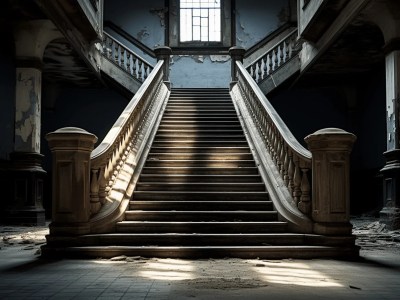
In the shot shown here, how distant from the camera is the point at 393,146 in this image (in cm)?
1038

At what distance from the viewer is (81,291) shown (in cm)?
416

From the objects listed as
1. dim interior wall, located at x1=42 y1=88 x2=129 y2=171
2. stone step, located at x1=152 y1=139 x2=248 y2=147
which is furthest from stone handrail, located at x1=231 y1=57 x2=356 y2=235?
dim interior wall, located at x1=42 y1=88 x2=129 y2=171

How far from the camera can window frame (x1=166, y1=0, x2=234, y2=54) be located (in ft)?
64.5

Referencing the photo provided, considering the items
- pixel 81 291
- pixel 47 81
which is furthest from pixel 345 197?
pixel 47 81

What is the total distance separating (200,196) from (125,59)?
9586 mm

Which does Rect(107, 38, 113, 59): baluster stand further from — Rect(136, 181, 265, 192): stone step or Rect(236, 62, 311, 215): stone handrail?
Rect(136, 181, 265, 192): stone step

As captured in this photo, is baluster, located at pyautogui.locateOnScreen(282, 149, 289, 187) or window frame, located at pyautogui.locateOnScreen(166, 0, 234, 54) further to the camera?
window frame, located at pyautogui.locateOnScreen(166, 0, 234, 54)

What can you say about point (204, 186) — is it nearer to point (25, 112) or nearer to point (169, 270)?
point (169, 270)

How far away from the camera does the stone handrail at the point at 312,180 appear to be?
634cm

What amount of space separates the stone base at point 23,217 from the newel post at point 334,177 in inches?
273

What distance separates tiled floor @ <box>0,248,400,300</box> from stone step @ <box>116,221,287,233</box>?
3.50 feet

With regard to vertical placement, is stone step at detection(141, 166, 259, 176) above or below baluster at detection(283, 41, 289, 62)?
below

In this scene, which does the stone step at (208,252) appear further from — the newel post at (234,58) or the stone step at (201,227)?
the newel post at (234,58)

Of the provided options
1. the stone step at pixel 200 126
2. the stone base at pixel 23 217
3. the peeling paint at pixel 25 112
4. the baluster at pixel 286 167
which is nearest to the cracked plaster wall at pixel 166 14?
the stone step at pixel 200 126
